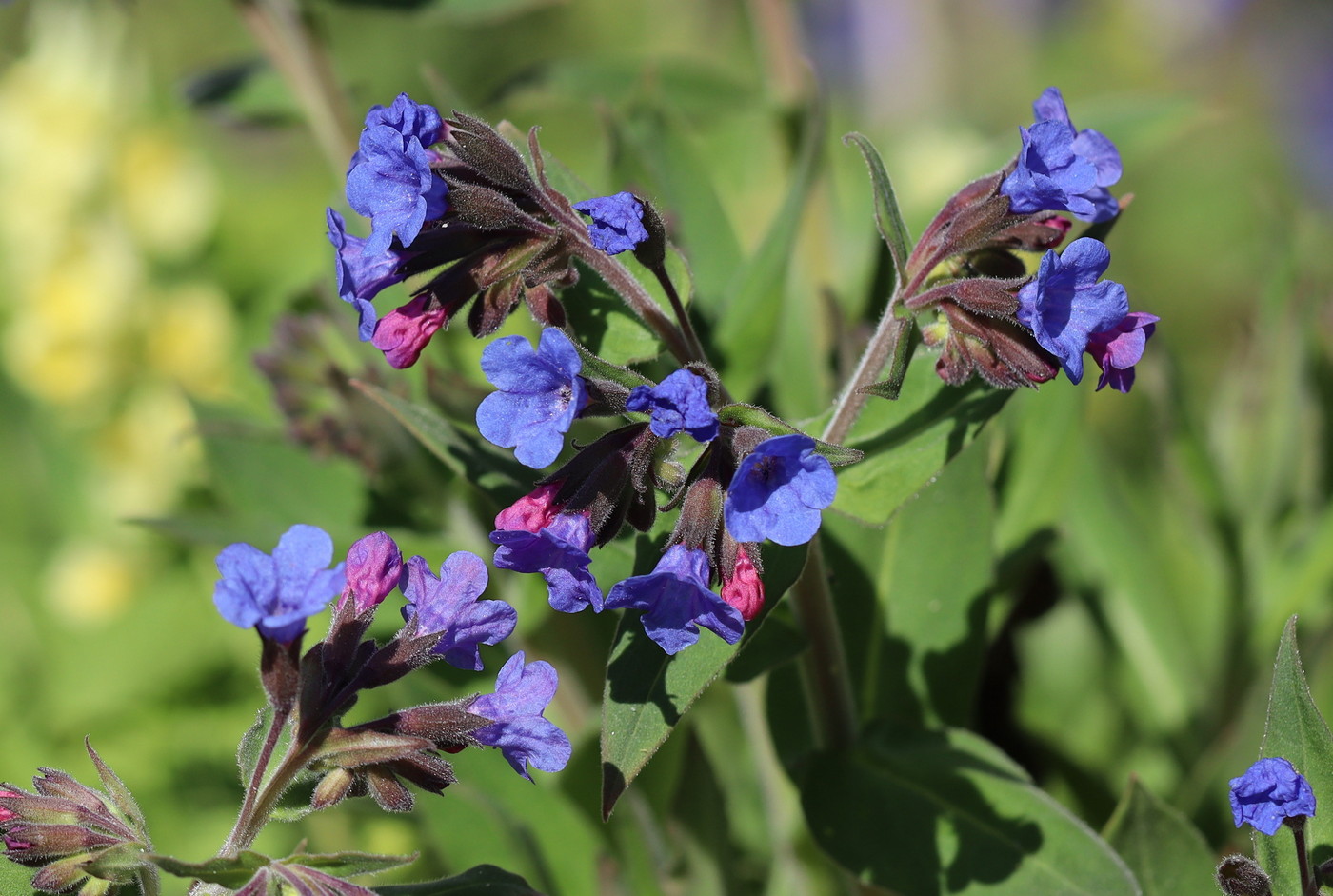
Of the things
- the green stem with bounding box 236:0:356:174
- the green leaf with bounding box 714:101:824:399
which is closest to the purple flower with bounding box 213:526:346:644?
the green leaf with bounding box 714:101:824:399

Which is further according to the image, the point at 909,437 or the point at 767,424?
the point at 909,437

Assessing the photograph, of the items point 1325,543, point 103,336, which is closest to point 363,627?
point 1325,543

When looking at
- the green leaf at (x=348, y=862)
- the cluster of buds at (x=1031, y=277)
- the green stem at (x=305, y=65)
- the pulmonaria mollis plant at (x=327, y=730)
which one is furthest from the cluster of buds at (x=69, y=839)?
the green stem at (x=305, y=65)

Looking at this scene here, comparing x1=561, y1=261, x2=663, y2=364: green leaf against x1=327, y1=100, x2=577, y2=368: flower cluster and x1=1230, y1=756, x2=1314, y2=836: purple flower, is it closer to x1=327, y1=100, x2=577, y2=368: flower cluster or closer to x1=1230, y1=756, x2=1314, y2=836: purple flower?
x1=327, y1=100, x2=577, y2=368: flower cluster

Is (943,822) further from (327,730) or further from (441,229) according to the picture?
(441,229)

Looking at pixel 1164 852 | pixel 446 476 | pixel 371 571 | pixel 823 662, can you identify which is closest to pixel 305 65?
pixel 446 476

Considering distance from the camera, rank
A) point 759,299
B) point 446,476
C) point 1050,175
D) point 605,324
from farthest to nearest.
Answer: point 446,476 → point 759,299 → point 605,324 → point 1050,175
